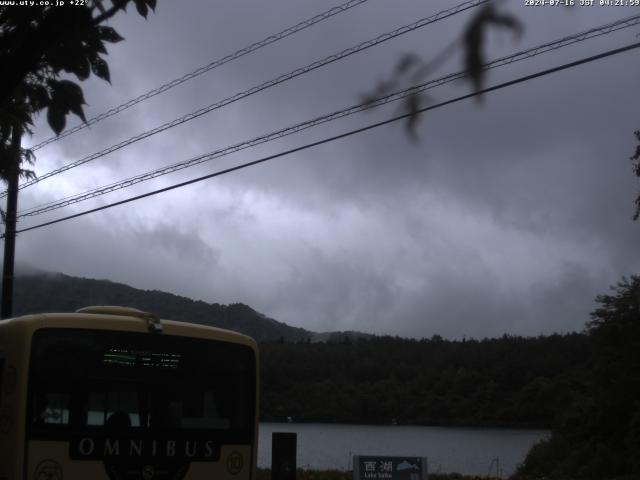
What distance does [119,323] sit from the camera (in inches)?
381

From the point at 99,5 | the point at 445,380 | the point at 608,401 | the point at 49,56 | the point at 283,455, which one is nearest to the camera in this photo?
the point at 99,5

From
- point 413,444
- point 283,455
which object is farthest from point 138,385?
point 413,444

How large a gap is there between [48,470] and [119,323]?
1707mm

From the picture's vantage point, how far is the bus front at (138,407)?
9.03 meters

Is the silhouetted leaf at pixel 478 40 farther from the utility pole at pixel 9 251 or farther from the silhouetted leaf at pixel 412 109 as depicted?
the utility pole at pixel 9 251

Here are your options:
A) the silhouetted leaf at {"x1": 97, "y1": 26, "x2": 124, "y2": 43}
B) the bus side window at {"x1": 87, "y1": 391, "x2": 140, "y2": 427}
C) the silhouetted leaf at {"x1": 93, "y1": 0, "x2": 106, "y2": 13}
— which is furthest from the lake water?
the silhouetted leaf at {"x1": 93, "y1": 0, "x2": 106, "y2": 13}

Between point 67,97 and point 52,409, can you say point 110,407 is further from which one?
point 67,97

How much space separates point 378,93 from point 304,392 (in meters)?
24.5

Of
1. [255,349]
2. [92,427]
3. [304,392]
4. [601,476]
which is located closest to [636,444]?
[601,476]

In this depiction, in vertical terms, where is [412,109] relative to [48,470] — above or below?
above

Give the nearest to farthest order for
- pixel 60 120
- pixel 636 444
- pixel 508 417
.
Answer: pixel 60 120 → pixel 636 444 → pixel 508 417

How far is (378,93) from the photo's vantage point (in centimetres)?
282

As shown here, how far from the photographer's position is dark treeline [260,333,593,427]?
96.2 ft

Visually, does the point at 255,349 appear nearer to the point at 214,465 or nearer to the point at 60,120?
the point at 214,465
